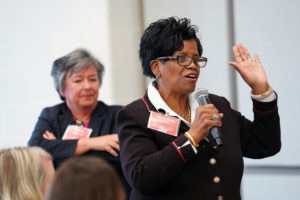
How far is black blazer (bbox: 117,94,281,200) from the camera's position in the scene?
162cm

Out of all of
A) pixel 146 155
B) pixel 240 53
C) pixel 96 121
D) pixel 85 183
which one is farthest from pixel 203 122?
pixel 96 121

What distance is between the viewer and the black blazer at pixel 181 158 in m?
1.62

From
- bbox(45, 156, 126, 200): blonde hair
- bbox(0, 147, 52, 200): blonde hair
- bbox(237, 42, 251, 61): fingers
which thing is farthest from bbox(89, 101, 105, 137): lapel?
bbox(45, 156, 126, 200): blonde hair

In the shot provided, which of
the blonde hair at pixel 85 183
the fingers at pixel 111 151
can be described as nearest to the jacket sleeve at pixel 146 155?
the blonde hair at pixel 85 183

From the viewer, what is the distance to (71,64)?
296 cm

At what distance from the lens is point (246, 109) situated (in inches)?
125

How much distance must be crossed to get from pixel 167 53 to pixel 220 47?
58.3 inches

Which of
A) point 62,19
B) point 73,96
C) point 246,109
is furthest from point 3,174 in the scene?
point 62,19

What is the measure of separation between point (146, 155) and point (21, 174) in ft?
1.71

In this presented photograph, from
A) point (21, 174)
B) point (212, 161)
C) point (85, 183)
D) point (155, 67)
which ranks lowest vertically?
point (212, 161)

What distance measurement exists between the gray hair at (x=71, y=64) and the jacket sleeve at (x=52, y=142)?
0.23 metres

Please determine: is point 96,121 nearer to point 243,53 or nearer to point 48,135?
point 48,135

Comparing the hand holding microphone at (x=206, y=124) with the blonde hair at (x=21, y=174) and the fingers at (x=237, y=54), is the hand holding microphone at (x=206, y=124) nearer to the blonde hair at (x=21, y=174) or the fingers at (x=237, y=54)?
the fingers at (x=237, y=54)

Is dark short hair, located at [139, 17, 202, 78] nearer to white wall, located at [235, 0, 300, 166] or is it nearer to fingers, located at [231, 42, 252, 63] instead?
fingers, located at [231, 42, 252, 63]
